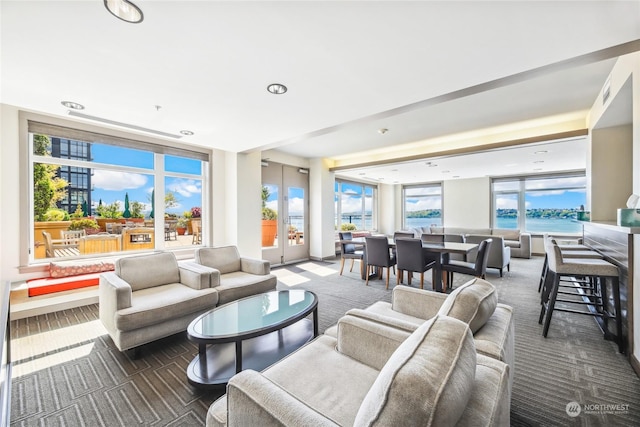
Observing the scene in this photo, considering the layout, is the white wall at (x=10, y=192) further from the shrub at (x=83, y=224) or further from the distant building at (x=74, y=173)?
the shrub at (x=83, y=224)

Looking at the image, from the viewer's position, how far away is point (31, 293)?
3123mm

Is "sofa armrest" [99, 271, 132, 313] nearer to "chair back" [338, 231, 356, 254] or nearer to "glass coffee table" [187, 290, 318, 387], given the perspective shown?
"glass coffee table" [187, 290, 318, 387]

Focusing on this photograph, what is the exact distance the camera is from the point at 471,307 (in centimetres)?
134

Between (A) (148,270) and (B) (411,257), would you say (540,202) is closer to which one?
(B) (411,257)

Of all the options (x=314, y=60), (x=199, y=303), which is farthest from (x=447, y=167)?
(x=199, y=303)

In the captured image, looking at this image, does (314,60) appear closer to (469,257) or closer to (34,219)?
(34,219)

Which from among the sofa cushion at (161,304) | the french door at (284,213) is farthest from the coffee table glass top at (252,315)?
the french door at (284,213)

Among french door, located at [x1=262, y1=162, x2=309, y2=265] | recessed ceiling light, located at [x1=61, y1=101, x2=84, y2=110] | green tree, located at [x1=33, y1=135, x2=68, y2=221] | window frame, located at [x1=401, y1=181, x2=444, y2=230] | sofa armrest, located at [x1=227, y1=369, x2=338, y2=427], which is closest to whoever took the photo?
sofa armrest, located at [x1=227, y1=369, x2=338, y2=427]

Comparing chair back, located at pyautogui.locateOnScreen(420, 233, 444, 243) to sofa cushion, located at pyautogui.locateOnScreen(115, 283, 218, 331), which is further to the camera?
chair back, located at pyautogui.locateOnScreen(420, 233, 444, 243)

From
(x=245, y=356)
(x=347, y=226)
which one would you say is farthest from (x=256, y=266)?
(x=347, y=226)

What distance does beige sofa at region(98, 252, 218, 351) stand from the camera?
7.30 feet

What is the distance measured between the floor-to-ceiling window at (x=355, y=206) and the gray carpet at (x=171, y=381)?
5.62 meters

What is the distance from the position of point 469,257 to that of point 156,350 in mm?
5686

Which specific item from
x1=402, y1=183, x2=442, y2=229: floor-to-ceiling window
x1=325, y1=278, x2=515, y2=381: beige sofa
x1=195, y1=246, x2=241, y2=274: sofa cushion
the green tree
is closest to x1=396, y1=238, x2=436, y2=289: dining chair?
x1=325, y1=278, x2=515, y2=381: beige sofa
